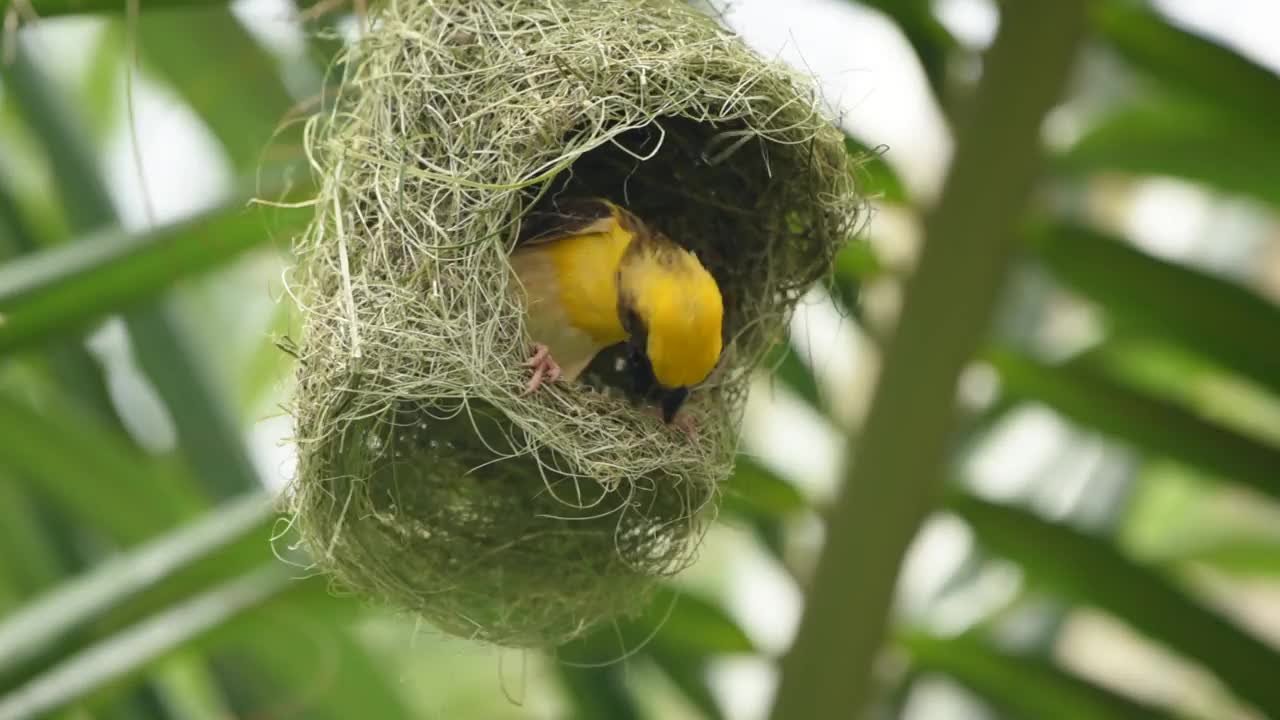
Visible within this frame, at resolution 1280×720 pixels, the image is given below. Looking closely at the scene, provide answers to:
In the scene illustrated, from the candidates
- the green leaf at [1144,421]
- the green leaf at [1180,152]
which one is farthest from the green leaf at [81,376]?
the green leaf at [1180,152]

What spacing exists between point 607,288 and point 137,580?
0.61m

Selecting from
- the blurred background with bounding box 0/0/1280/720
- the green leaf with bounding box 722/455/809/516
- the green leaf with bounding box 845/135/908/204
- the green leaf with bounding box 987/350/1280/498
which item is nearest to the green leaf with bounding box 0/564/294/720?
the blurred background with bounding box 0/0/1280/720

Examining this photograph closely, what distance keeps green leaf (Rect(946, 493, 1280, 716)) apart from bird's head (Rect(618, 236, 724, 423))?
441 millimetres

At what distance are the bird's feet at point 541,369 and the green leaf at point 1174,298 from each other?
64cm

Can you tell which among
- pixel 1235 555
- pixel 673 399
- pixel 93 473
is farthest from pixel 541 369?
pixel 1235 555

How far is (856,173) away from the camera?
141 centimetres

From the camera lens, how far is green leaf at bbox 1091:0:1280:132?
4.84ft

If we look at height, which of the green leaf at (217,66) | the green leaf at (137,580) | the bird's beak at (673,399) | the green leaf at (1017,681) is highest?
the green leaf at (217,66)

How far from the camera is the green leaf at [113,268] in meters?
1.32

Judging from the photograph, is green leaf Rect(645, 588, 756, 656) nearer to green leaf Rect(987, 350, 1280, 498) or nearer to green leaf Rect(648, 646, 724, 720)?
green leaf Rect(648, 646, 724, 720)

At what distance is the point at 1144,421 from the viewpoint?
5.37ft

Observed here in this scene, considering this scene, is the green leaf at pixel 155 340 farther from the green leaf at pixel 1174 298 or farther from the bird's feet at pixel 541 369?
the green leaf at pixel 1174 298

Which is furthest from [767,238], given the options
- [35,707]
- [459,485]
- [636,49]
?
[35,707]

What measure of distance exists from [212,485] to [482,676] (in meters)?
2.00
